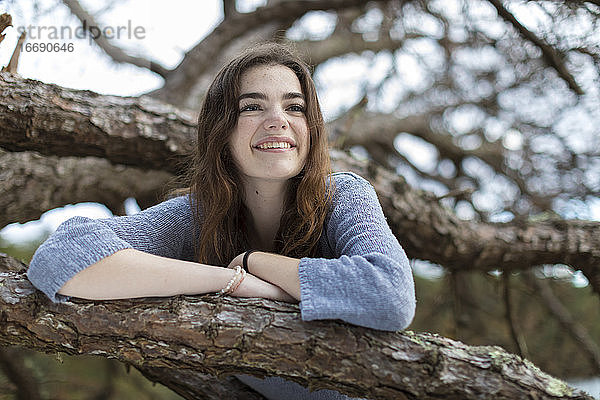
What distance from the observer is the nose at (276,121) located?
142cm

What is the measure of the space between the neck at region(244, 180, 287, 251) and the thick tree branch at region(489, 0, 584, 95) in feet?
4.15

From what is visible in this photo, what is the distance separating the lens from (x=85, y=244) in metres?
1.22

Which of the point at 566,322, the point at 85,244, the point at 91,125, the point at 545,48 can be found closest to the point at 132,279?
the point at 85,244

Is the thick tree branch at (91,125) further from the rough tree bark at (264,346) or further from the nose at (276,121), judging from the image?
the nose at (276,121)

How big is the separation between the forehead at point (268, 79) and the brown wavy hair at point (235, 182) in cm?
2

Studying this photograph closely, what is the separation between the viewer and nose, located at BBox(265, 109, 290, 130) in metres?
1.42

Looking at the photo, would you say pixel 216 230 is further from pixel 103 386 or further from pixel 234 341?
pixel 103 386

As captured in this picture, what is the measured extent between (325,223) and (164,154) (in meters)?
0.84

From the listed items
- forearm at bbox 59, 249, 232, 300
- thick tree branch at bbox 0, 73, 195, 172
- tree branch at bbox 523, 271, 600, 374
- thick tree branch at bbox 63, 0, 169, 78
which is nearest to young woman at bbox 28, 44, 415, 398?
forearm at bbox 59, 249, 232, 300

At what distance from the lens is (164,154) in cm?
206

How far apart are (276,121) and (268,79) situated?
14 cm

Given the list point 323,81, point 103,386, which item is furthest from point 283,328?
point 323,81

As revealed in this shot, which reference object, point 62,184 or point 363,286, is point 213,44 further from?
point 363,286

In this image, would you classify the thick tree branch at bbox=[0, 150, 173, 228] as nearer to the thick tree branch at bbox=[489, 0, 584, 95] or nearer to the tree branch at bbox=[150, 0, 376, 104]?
the tree branch at bbox=[150, 0, 376, 104]
